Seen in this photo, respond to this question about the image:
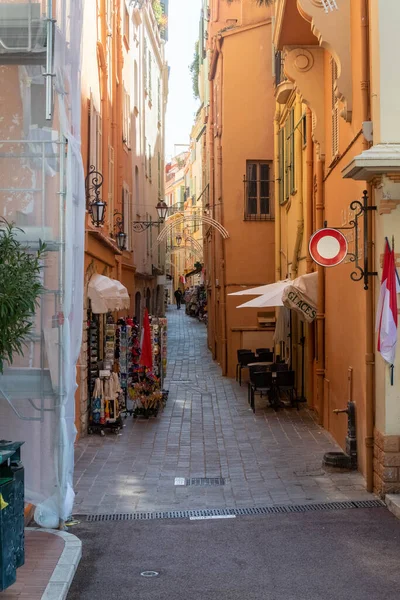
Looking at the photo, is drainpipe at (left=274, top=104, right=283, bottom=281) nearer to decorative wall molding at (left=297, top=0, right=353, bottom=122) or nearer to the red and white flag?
decorative wall molding at (left=297, top=0, right=353, bottom=122)

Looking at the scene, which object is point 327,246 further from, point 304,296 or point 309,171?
point 309,171

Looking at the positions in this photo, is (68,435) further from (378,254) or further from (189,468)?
(378,254)

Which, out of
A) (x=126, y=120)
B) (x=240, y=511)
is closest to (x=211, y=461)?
(x=240, y=511)

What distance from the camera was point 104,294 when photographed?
13.9 metres

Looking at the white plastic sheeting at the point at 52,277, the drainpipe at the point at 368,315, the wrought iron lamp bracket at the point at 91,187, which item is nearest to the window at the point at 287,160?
the wrought iron lamp bracket at the point at 91,187

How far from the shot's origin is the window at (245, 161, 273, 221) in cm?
2288

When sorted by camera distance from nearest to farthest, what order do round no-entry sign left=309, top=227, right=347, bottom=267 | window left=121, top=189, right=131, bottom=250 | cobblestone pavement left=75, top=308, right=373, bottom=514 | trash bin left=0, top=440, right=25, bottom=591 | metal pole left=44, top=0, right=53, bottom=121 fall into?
1. trash bin left=0, top=440, right=25, bottom=591
2. metal pole left=44, top=0, right=53, bottom=121
3. cobblestone pavement left=75, top=308, right=373, bottom=514
4. round no-entry sign left=309, top=227, right=347, bottom=267
5. window left=121, top=189, right=131, bottom=250

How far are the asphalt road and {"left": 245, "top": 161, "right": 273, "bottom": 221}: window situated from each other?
15332 mm

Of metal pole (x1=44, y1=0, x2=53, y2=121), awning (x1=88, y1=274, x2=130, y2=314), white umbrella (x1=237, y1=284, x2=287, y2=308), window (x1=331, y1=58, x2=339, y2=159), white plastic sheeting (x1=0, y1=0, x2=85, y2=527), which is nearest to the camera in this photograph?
metal pole (x1=44, y1=0, x2=53, y2=121)

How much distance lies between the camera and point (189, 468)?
10812 millimetres

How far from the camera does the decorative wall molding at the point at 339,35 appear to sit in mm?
9867

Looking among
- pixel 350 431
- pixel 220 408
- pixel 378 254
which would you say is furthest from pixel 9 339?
pixel 220 408

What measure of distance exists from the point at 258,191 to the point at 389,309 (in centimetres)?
1494

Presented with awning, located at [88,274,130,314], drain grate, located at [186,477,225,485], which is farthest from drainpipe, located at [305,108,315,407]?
drain grate, located at [186,477,225,485]
